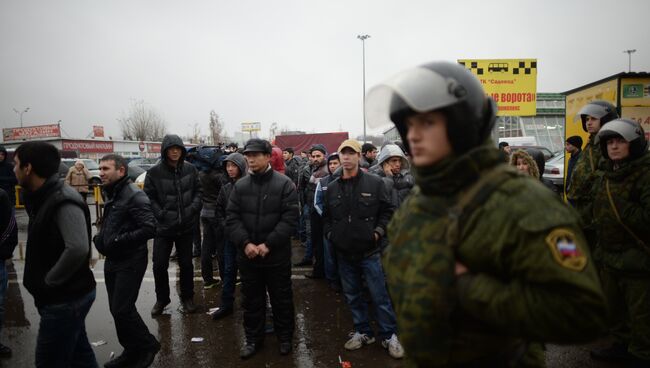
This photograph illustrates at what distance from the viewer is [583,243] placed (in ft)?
3.93

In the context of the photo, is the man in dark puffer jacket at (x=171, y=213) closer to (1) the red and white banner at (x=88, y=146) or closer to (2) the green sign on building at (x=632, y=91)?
(2) the green sign on building at (x=632, y=91)

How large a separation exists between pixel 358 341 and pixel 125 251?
2.49 m

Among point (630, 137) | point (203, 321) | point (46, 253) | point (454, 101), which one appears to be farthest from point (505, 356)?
point (203, 321)

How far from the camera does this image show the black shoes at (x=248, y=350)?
3.80m

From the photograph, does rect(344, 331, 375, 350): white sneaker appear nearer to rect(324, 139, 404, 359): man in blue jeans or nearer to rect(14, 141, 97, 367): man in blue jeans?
rect(324, 139, 404, 359): man in blue jeans

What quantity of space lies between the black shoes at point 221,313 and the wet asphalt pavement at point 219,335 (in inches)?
2.8

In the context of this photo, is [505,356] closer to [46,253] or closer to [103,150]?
[46,253]

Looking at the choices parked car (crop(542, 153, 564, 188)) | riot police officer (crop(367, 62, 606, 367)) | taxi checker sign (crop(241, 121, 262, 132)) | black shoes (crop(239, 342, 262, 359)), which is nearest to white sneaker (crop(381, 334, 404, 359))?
black shoes (crop(239, 342, 262, 359))

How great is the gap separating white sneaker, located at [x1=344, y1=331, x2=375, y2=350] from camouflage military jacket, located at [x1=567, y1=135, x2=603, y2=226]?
8.38 ft

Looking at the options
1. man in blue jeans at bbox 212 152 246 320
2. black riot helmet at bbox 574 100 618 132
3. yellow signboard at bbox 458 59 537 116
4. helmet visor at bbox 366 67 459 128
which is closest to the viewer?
helmet visor at bbox 366 67 459 128

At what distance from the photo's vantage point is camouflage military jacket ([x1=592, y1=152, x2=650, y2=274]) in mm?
2947

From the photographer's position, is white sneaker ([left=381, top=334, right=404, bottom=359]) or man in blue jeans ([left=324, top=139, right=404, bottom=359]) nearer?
white sneaker ([left=381, top=334, right=404, bottom=359])

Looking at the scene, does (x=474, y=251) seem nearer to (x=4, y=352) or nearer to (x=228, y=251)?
(x=228, y=251)

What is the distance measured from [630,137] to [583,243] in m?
2.50
